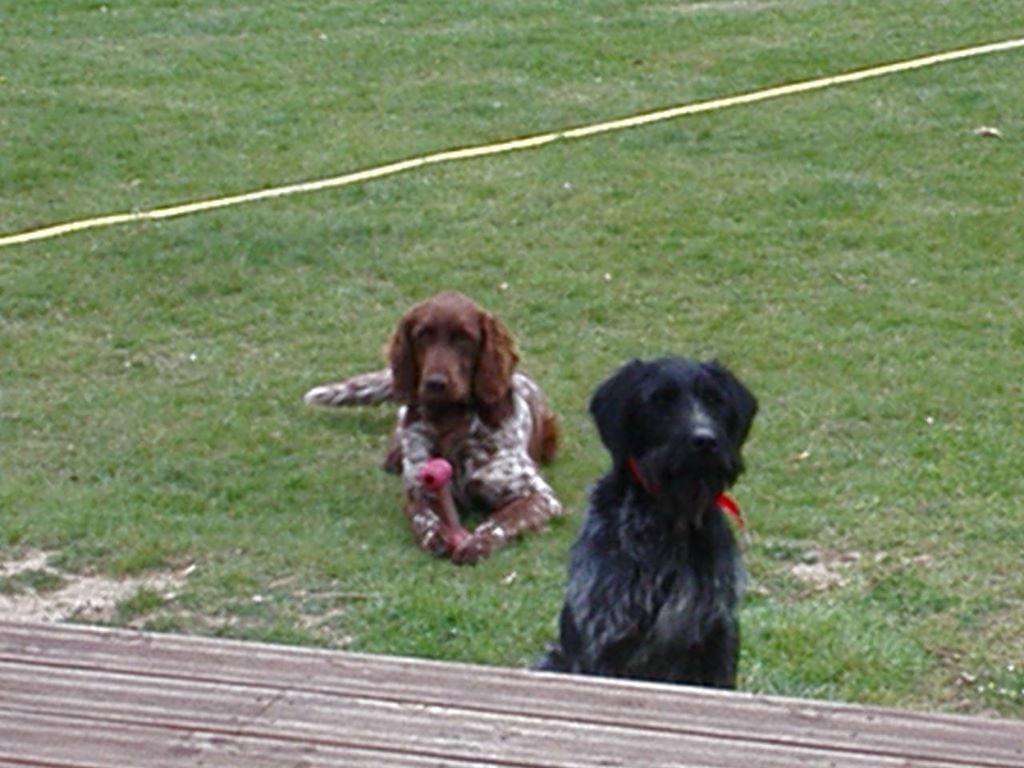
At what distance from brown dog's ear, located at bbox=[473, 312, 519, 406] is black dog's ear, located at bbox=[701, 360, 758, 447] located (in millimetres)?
2251

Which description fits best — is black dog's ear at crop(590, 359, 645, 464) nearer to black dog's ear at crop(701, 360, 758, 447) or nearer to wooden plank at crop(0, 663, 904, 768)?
black dog's ear at crop(701, 360, 758, 447)

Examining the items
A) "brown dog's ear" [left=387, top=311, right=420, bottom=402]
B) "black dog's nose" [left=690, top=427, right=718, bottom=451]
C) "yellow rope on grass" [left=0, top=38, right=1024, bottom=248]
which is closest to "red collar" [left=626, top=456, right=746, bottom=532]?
"black dog's nose" [left=690, top=427, right=718, bottom=451]

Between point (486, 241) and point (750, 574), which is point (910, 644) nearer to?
point (750, 574)

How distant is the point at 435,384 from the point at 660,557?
2435mm

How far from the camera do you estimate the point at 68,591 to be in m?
7.77

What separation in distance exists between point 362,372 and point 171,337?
130 centimetres

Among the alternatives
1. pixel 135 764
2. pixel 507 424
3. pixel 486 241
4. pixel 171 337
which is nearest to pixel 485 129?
pixel 486 241

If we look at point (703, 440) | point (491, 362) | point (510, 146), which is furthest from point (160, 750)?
point (510, 146)

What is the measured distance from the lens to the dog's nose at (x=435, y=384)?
8.40 metres

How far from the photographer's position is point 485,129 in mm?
15297

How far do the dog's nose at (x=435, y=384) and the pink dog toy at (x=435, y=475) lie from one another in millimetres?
275

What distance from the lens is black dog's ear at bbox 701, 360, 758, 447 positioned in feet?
20.5

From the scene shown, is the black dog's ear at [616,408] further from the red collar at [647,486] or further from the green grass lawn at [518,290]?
the green grass lawn at [518,290]

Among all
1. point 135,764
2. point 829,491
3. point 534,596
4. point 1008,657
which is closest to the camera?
point 135,764
